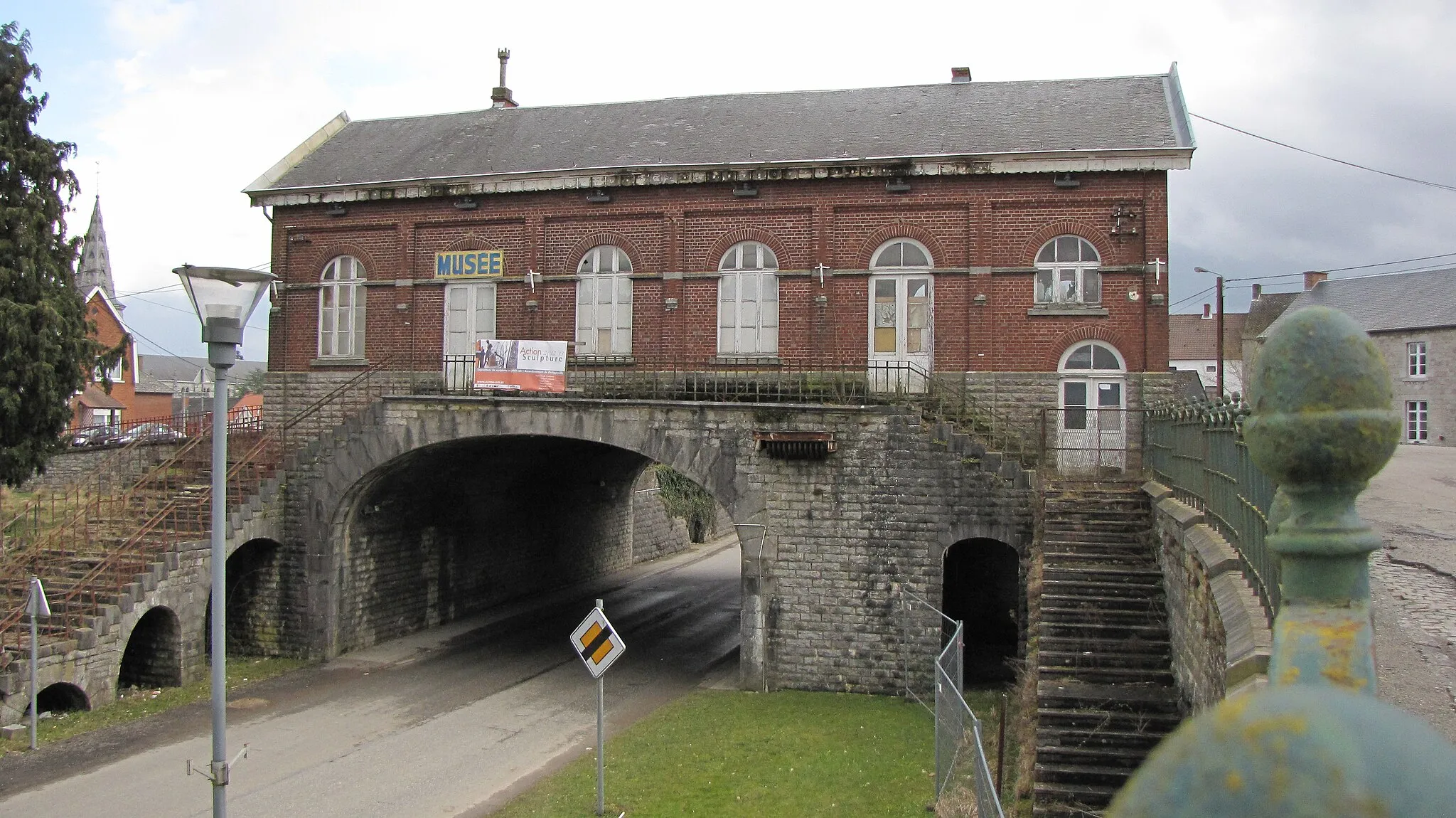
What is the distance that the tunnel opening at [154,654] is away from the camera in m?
18.0

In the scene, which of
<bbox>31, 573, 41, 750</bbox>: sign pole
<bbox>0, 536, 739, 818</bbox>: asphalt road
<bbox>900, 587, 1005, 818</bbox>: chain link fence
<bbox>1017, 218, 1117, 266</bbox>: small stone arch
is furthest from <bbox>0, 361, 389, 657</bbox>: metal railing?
<bbox>1017, 218, 1117, 266</bbox>: small stone arch

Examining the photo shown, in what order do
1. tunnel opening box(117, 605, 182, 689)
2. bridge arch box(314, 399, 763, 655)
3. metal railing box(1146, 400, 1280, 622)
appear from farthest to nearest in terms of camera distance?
bridge arch box(314, 399, 763, 655) → tunnel opening box(117, 605, 182, 689) → metal railing box(1146, 400, 1280, 622)

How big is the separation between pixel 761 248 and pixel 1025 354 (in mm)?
5603

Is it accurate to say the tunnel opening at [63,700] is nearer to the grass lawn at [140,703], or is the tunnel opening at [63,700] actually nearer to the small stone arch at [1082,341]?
the grass lawn at [140,703]

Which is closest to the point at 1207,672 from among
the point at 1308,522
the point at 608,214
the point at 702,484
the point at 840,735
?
the point at 840,735

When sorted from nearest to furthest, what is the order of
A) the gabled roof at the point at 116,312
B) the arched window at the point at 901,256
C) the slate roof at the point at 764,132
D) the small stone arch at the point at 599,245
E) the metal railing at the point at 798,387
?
the metal railing at the point at 798,387, the arched window at the point at 901,256, the slate roof at the point at 764,132, the small stone arch at the point at 599,245, the gabled roof at the point at 116,312

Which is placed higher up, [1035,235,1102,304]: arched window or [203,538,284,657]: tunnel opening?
[1035,235,1102,304]: arched window

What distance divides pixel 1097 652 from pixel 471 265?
51.0 feet

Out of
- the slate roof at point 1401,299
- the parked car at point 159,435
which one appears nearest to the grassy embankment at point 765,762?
the parked car at point 159,435

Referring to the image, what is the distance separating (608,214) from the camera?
21.7 metres

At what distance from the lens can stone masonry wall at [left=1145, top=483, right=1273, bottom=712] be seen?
6.41 m

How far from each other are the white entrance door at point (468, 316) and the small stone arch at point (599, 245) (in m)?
1.87

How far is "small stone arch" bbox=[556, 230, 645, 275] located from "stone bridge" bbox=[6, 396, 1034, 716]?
3.94 meters

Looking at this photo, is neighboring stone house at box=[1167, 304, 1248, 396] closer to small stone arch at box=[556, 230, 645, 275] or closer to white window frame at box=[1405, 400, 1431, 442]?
white window frame at box=[1405, 400, 1431, 442]
